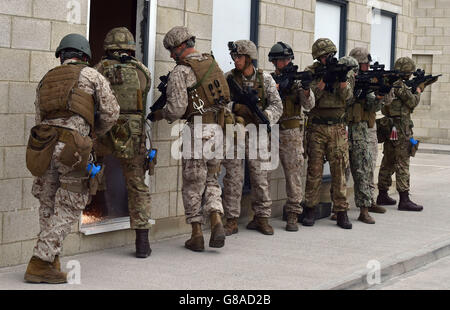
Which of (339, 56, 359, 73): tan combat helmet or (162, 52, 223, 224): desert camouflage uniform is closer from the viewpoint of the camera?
(162, 52, 223, 224): desert camouflage uniform

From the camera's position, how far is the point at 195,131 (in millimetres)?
7148

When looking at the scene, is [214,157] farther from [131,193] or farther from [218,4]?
[218,4]

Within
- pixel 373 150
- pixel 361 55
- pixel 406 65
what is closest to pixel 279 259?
pixel 373 150

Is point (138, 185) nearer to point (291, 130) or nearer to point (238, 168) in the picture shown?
point (238, 168)

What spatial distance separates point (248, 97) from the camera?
7.81 metres

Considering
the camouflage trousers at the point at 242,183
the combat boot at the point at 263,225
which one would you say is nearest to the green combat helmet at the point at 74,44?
the camouflage trousers at the point at 242,183

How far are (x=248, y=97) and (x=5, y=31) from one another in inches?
104

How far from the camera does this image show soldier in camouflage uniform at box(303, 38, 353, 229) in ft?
29.0

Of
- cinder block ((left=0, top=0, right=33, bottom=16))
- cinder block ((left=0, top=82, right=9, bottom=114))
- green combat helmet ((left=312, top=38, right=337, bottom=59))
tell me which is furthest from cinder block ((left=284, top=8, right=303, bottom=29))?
cinder block ((left=0, top=82, right=9, bottom=114))

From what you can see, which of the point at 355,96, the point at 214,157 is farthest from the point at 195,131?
the point at 355,96

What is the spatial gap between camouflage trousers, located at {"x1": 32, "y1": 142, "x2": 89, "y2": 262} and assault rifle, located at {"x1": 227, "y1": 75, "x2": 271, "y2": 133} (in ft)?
8.14

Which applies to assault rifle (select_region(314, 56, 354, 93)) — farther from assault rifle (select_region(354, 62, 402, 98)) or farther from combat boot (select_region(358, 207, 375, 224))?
combat boot (select_region(358, 207, 375, 224))

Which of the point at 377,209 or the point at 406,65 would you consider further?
the point at 406,65

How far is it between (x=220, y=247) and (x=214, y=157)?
33.5 inches
